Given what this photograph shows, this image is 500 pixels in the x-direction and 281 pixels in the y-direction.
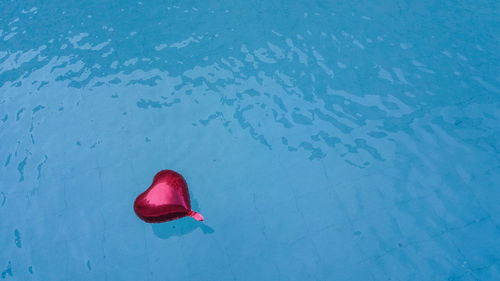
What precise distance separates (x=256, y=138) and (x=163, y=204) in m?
1.61

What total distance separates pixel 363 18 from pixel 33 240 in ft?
21.1

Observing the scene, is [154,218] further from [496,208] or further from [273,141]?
[496,208]

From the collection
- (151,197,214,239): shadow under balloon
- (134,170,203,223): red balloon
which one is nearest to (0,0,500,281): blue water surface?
(151,197,214,239): shadow under balloon

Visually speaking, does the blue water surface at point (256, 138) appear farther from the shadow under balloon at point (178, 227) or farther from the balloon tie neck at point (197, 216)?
the balloon tie neck at point (197, 216)

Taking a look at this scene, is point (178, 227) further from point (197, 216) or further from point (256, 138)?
point (256, 138)

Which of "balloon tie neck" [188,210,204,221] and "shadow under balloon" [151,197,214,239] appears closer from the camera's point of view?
"balloon tie neck" [188,210,204,221]

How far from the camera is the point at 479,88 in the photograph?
4.39 meters

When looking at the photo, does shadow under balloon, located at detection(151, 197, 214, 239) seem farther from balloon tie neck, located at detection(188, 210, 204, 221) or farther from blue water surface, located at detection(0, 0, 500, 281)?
A: balloon tie neck, located at detection(188, 210, 204, 221)

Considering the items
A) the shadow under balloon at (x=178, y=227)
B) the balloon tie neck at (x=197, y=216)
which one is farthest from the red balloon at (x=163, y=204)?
the shadow under balloon at (x=178, y=227)

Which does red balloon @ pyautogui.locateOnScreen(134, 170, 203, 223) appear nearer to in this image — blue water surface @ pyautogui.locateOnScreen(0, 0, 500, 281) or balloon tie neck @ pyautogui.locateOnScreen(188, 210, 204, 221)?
balloon tie neck @ pyautogui.locateOnScreen(188, 210, 204, 221)

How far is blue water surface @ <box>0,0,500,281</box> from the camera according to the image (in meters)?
3.33

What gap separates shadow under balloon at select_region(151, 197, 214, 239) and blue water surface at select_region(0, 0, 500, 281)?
13 millimetres

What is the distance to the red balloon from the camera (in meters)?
3.34

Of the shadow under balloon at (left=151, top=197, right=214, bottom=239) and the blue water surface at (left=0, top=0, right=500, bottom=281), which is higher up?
the blue water surface at (left=0, top=0, right=500, bottom=281)
